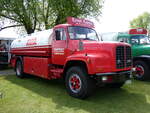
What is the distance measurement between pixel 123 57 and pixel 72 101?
210 cm

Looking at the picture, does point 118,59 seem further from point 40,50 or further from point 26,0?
point 26,0

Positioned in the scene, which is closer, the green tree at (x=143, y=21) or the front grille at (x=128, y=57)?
the front grille at (x=128, y=57)

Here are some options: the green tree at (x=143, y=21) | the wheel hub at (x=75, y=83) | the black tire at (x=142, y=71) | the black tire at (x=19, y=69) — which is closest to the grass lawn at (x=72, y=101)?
the wheel hub at (x=75, y=83)

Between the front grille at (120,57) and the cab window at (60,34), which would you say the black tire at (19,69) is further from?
the front grille at (120,57)

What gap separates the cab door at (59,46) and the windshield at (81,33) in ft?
0.94

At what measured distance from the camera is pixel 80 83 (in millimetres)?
4707

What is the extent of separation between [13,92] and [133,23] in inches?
1724

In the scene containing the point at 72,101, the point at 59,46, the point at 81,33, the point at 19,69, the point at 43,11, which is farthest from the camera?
the point at 43,11

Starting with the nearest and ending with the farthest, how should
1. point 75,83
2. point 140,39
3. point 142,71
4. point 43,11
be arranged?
point 75,83 → point 142,71 → point 140,39 → point 43,11

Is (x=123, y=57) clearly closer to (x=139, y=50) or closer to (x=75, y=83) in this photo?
(x=75, y=83)

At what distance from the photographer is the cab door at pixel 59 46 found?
5.56 meters

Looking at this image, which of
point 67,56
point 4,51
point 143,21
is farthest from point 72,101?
point 143,21

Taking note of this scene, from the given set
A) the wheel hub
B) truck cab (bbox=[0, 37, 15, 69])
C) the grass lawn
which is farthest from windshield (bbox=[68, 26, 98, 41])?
truck cab (bbox=[0, 37, 15, 69])

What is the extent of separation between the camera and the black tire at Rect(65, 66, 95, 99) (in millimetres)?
4523
